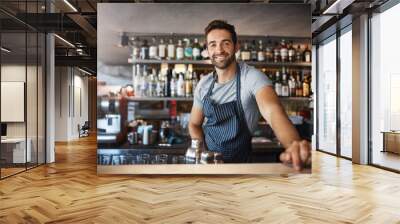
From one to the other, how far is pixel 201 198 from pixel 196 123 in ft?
4.31

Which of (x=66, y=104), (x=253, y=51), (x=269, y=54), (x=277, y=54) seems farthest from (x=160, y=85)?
(x=66, y=104)

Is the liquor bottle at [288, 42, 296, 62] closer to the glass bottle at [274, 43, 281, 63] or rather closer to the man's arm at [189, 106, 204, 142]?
the glass bottle at [274, 43, 281, 63]

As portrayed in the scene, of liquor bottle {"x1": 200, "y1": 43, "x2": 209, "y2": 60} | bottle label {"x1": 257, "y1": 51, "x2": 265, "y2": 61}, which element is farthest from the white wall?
bottle label {"x1": 257, "y1": 51, "x2": 265, "y2": 61}

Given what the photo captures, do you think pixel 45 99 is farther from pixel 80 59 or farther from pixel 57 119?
pixel 57 119

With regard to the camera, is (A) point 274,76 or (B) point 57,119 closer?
(A) point 274,76

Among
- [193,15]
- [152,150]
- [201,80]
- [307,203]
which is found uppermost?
[193,15]

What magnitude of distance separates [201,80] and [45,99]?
339 centimetres

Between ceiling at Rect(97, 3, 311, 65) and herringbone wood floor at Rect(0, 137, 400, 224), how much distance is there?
71.4 inches

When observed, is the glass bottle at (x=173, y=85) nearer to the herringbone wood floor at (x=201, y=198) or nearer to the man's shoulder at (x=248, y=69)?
the man's shoulder at (x=248, y=69)

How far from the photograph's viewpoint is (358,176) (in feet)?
19.3

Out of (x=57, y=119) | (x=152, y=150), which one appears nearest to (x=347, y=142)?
(x=152, y=150)

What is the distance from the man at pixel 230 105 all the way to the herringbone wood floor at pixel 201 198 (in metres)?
0.54

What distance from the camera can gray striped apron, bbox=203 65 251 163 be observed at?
5.34m

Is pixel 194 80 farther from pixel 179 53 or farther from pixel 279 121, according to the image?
pixel 279 121
